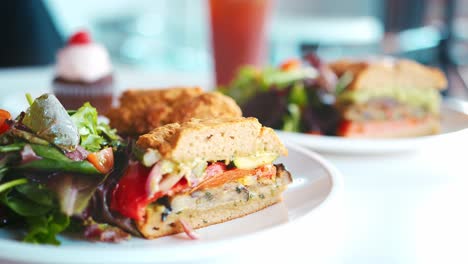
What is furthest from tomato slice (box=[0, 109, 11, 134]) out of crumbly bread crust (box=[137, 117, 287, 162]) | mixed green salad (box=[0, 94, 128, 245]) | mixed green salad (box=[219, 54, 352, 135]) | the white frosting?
the white frosting

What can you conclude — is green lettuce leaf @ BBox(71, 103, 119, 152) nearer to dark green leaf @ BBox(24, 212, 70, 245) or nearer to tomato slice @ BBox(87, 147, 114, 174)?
tomato slice @ BBox(87, 147, 114, 174)

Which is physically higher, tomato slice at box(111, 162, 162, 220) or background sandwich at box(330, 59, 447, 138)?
tomato slice at box(111, 162, 162, 220)

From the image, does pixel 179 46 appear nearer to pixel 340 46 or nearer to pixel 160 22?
pixel 160 22

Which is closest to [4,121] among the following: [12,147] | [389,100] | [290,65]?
[12,147]

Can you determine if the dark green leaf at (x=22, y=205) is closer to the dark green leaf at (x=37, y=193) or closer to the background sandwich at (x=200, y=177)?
the dark green leaf at (x=37, y=193)

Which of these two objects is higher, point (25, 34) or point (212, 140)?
point (212, 140)

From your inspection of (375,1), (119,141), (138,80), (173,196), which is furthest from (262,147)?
(375,1)

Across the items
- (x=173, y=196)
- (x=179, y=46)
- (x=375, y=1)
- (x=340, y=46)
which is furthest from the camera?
(x=179, y=46)

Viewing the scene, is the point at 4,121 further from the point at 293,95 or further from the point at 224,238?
the point at 293,95
